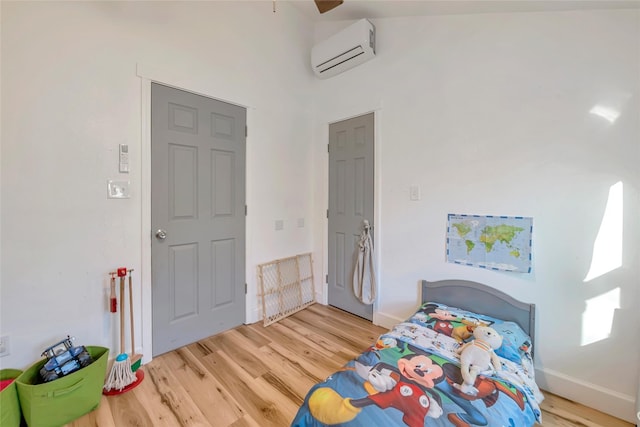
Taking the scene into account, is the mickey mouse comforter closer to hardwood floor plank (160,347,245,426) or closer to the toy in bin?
hardwood floor plank (160,347,245,426)

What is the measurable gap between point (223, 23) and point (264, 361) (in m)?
2.82

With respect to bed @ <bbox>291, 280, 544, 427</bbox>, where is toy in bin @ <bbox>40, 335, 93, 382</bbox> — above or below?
below

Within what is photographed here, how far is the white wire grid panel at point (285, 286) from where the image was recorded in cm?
262

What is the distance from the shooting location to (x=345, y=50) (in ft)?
8.14

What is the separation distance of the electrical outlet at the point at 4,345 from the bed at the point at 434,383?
170 cm

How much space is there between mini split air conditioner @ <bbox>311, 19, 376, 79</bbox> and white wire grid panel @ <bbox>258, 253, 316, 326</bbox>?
207cm

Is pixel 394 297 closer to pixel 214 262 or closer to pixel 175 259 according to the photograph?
pixel 214 262

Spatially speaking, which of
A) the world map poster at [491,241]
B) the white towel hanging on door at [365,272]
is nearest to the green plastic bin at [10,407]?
the white towel hanging on door at [365,272]

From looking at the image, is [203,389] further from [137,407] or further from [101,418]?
[101,418]

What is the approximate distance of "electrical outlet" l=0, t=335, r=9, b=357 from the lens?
1434 millimetres

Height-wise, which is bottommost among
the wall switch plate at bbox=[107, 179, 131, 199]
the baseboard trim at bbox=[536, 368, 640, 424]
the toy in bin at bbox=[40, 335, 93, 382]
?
the baseboard trim at bbox=[536, 368, 640, 424]

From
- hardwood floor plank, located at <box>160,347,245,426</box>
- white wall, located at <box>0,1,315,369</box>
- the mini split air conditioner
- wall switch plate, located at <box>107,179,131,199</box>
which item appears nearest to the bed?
hardwood floor plank, located at <box>160,347,245,426</box>

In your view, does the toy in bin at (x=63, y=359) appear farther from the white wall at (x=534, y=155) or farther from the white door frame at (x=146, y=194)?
the white wall at (x=534, y=155)

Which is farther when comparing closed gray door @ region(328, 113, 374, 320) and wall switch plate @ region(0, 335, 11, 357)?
closed gray door @ region(328, 113, 374, 320)
